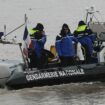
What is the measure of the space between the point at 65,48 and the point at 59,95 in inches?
65.4

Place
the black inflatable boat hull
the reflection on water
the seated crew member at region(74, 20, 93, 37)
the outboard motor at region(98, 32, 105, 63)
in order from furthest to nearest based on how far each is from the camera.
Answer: the seated crew member at region(74, 20, 93, 37), the outboard motor at region(98, 32, 105, 63), the black inflatable boat hull, the reflection on water

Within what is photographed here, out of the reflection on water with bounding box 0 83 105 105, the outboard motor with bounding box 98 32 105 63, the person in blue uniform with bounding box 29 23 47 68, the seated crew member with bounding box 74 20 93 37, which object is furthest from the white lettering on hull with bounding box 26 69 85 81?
the seated crew member with bounding box 74 20 93 37

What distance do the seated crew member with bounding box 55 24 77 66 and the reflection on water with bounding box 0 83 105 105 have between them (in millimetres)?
577

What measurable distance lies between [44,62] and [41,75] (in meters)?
0.42

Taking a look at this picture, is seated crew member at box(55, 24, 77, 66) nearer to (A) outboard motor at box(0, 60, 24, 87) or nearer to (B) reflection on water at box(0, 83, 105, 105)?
(B) reflection on water at box(0, 83, 105, 105)

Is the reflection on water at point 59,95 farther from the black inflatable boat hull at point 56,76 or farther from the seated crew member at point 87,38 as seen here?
the seated crew member at point 87,38

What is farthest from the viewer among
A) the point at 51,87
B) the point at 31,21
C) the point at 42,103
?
the point at 31,21

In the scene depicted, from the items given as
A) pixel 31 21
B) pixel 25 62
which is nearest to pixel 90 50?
pixel 25 62

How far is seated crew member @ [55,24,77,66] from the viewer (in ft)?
46.1

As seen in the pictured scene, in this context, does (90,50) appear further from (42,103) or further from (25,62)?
(42,103)

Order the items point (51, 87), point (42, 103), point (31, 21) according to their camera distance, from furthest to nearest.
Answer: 1. point (31, 21)
2. point (51, 87)
3. point (42, 103)

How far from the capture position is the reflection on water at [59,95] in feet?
39.0

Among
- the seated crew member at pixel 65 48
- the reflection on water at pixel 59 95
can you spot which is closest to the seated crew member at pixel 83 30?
the seated crew member at pixel 65 48

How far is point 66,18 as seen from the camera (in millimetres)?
22781
